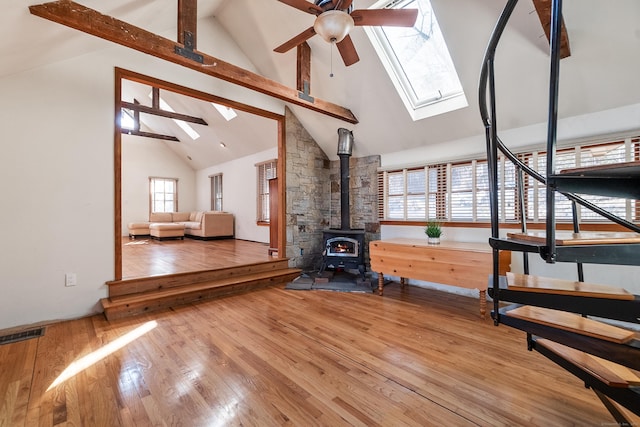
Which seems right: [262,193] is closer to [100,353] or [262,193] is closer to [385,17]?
[100,353]

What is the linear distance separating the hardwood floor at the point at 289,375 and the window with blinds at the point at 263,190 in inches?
173

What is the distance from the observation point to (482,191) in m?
3.57

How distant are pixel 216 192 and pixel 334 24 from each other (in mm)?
7921

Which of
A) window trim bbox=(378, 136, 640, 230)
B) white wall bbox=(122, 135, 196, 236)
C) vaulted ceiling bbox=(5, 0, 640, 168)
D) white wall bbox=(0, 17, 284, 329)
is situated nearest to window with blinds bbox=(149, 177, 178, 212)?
white wall bbox=(122, 135, 196, 236)

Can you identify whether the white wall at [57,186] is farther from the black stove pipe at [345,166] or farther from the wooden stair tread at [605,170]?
the wooden stair tread at [605,170]

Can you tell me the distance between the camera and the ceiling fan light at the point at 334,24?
2151 mm

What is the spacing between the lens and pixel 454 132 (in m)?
3.67

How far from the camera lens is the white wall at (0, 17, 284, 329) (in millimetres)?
2629

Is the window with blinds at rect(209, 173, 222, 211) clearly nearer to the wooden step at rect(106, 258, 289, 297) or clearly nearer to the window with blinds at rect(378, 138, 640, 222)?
the wooden step at rect(106, 258, 289, 297)

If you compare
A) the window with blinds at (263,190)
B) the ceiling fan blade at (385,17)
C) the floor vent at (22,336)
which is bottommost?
the floor vent at (22,336)

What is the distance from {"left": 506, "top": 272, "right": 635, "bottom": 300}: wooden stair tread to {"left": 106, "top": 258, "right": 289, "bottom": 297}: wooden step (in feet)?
11.9

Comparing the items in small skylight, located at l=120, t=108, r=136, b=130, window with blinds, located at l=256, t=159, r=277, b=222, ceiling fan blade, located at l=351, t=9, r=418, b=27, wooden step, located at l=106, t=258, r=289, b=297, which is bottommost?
wooden step, located at l=106, t=258, r=289, b=297

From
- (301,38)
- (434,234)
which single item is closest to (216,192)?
(301,38)

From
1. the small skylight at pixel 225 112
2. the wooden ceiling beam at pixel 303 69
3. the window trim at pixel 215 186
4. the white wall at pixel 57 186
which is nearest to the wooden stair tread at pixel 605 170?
the wooden ceiling beam at pixel 303 69
